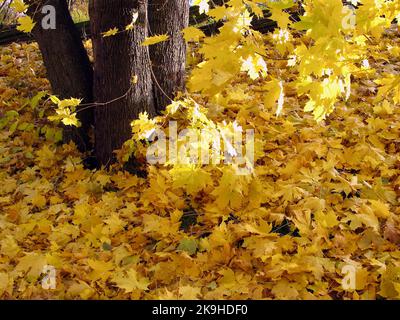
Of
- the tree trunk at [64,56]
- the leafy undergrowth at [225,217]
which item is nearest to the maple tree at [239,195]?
the leafy undergrowth at [225,217]

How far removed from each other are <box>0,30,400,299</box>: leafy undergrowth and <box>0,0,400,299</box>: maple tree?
0.01 meters

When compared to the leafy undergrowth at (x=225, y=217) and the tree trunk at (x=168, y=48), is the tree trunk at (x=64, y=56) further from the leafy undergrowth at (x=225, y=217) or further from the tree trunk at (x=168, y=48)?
the tree trunk at (x=168, y=48)

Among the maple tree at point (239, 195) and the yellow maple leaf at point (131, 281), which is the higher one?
the maple tree at point (239, 195)

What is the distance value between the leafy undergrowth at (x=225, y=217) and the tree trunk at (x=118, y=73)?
0.73 feet

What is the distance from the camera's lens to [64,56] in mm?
3871

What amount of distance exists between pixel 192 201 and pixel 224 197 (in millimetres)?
529

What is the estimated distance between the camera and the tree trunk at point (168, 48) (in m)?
3.64

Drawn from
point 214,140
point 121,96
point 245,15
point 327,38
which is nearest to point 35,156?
point 121,96

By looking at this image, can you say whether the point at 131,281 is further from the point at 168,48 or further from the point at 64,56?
the point at 64,56

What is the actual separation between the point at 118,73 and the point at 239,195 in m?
1.51

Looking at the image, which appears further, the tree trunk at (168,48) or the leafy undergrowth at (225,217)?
the tree trunk at (168,48)

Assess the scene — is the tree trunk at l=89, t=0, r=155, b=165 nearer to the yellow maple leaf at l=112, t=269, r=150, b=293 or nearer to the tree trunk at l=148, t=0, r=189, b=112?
the tree trunk at l=148, t=0, r=189, b=112

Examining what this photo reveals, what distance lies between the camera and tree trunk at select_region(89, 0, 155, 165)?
337cm
